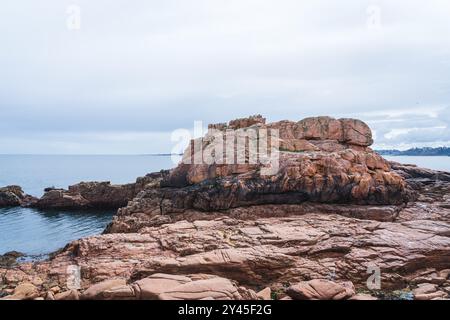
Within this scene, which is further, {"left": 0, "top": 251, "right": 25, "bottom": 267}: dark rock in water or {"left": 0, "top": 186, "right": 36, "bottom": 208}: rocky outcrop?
{"left": 0, "top": 186, "right": 36, "bottom": 208}: rocky outcrop

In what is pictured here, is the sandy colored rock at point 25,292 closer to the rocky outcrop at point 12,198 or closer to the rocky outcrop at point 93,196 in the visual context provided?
the rocky outcrop at point 93,196

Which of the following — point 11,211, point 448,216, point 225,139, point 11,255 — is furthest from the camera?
point 11,211

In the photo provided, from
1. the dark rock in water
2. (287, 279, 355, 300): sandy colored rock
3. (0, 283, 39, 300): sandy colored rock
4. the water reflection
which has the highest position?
(287, 279, 355, 300): sandy colored rock

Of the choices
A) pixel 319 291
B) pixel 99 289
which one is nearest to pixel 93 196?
pixel 99 289

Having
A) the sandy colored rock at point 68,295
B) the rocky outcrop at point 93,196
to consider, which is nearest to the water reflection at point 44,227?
the rocky outcrop at point 93,196

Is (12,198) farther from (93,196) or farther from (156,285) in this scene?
(156,285)

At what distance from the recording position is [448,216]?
2661 centimetres

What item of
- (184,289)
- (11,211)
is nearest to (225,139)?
(184,289)

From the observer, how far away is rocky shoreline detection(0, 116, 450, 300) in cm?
1616

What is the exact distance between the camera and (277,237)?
2092 centimetres

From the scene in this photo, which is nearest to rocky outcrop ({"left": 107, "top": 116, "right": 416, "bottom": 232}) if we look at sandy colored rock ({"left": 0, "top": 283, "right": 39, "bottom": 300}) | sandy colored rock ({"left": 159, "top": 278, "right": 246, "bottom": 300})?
sandy colored rock ({"left": 0, "top": 283, "right": 39, "bottom": 300})

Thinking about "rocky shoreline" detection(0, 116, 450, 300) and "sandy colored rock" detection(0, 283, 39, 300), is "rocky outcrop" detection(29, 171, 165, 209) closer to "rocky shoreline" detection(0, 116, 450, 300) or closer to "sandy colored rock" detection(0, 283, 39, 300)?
"rocky shoreline" detection(0, 116, 450, 300)

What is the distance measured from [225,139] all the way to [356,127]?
1608cm
